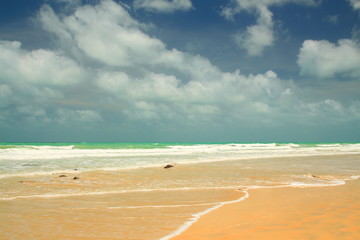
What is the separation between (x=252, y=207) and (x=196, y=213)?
149 cm

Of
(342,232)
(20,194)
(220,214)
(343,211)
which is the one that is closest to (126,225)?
(220,214)

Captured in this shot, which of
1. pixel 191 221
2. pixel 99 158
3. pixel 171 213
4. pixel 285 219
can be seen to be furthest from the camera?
pixel 99 158

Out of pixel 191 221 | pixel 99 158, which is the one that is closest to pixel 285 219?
pixel 191 221

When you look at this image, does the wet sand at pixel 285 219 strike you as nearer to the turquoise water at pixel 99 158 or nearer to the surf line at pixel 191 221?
the surf line at pixel 191 221

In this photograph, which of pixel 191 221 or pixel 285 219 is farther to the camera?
pixel 191 221

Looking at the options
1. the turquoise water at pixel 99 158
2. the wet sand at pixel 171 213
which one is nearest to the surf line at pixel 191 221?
the wet sand at pixel 171 213

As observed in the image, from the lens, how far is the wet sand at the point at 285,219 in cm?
454

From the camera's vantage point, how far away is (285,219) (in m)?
5.46

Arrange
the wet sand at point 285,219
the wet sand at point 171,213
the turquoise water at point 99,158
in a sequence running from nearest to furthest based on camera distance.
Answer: the wet sand at point 285,219 → the wet sand at point 171,213 → the turquoise water at point 99,158

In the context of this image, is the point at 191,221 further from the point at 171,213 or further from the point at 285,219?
the point at 285,219

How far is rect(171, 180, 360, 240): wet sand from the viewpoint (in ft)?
14.9

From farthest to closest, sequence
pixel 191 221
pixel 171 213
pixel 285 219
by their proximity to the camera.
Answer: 1. pixel 171 213
2. pixel 191 221
3. pixel 285 219

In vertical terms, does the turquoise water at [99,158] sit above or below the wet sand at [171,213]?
below

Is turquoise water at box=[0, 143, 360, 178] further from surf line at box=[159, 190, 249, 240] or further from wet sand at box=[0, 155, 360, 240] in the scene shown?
surf line at box=[159, 190, 249, 240]
